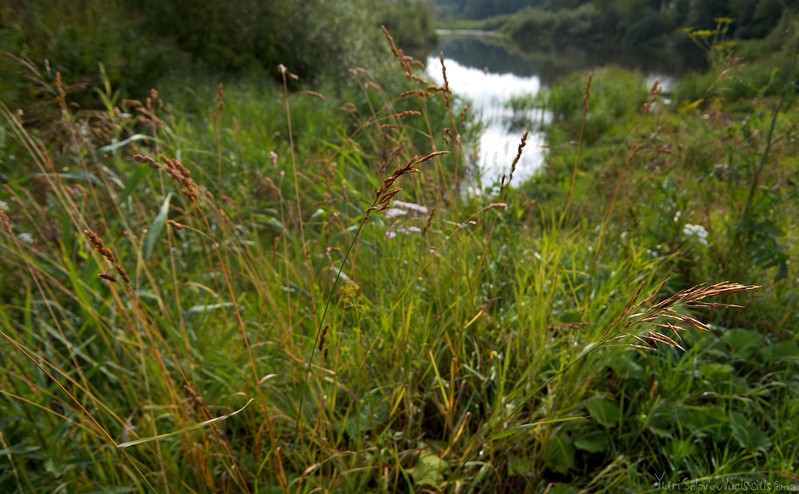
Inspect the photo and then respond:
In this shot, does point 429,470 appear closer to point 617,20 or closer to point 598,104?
point 598,104

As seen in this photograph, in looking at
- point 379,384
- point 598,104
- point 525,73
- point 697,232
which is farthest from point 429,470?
point 525,73

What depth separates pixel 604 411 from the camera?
123cm

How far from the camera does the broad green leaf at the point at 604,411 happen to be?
4.01ft

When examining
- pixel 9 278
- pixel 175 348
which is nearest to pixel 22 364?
pixel 175 348

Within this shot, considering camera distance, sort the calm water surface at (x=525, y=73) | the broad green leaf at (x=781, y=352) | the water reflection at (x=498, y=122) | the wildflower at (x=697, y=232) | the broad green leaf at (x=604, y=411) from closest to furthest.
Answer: the broad green leaf at (x=604, y=411) → the broad green leaf at (x=781, y=352) → the wildflower at (x=697, y=232) → the water reflection at (x=498, y=122) → the calm water surface at (x=525, y=73)

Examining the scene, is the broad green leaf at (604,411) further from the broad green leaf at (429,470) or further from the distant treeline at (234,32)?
the distant treeline at (234,32)

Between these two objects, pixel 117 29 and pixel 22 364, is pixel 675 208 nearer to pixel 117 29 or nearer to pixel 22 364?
pixel 22 364

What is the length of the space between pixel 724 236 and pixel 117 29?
26.6 feet

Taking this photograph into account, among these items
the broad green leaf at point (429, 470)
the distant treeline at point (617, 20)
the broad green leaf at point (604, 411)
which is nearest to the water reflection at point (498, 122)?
the distant treeline at point (617, 20)

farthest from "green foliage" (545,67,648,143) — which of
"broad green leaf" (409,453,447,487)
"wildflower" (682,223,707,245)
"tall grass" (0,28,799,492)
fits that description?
"broad green leaf" (409,453,447,487)

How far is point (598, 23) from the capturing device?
94.7 ft

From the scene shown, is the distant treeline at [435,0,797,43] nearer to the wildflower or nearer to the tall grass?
the wildflower

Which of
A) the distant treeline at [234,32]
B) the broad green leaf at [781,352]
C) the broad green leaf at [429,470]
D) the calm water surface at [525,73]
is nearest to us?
the broad green leaf at [429,470]

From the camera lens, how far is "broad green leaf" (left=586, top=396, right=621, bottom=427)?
4.01ft
